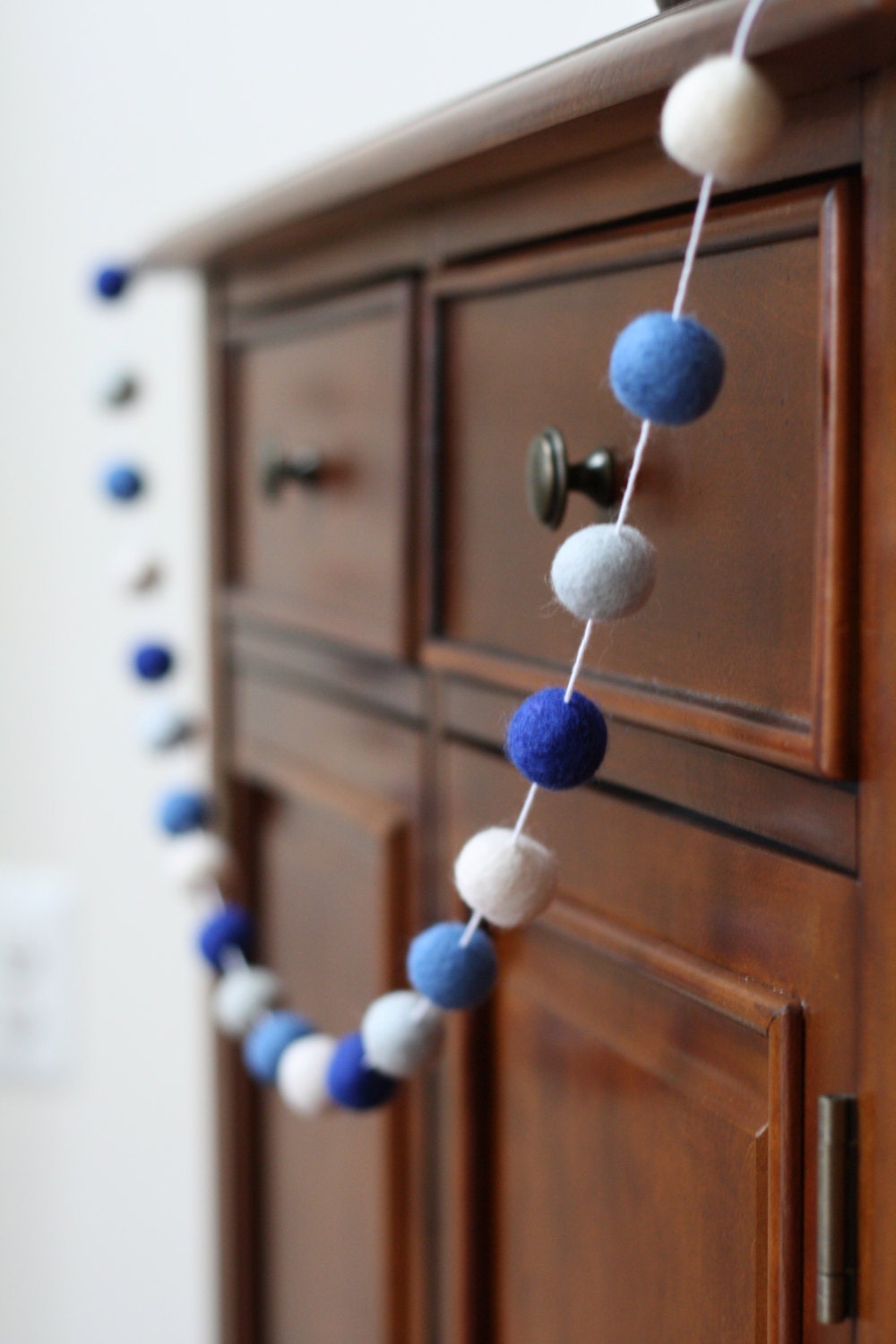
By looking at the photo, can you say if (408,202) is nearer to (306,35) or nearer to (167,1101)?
(306,35)

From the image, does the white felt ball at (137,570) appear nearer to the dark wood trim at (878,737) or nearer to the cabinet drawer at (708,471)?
the cabinet drawer at (708,471)

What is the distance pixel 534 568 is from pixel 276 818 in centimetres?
36

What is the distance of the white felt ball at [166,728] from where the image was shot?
2.97 feet

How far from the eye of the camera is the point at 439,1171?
651mm

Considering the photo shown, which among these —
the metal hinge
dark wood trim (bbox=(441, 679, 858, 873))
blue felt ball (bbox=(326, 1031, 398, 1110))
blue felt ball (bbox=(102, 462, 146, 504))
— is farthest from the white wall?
the metal hinge

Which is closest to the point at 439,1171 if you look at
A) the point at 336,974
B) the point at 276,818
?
the point at 336,974

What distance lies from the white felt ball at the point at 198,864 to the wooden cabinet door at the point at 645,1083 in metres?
0.26

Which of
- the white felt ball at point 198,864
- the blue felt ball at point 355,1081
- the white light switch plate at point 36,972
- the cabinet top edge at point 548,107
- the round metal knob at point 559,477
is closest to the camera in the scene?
the cabinet top edge at point 548,107

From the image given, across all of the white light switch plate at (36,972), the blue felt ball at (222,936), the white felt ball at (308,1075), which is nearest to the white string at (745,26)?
the white felt ball at (308,1075)

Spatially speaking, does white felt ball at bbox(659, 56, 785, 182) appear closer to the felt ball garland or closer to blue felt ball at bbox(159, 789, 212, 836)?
A: the felt ball garland

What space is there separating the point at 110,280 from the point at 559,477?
0.51 m

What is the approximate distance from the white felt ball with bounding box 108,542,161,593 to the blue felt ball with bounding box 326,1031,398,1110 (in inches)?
15.1

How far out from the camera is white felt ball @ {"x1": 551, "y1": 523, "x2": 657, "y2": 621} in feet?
1.36

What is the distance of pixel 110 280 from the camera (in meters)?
0.88
